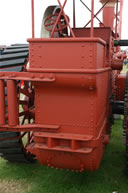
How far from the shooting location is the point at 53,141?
2695 millimetres

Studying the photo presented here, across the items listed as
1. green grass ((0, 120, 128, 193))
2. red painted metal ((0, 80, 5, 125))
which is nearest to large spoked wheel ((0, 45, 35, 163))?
green grass ((0, 120, 128, 193))

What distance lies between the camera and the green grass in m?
3.34

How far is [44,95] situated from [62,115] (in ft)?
0.96

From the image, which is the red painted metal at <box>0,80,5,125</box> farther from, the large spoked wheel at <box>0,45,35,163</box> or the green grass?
the green grass

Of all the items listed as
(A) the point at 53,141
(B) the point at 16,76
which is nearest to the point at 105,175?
(A) the point at 53,141

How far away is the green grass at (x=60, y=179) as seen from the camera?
334cm

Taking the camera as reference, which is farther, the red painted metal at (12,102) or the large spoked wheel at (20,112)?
the large spoked wheel at (20,112)

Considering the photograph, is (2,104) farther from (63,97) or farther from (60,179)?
(60,179)

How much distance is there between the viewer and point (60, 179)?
3568 mm

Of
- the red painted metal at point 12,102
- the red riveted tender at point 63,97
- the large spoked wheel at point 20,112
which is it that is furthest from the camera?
the large spoked wheel at point 20,112

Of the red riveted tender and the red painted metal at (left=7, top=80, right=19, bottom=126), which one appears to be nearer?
the red riveted tender

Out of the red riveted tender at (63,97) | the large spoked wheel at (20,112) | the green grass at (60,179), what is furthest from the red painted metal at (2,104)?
the green grass at (60,179)

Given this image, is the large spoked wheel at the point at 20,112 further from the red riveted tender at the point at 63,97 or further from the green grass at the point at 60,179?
the red riveted tender at the point at 63,97

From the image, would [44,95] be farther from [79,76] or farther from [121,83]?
[121,83]
